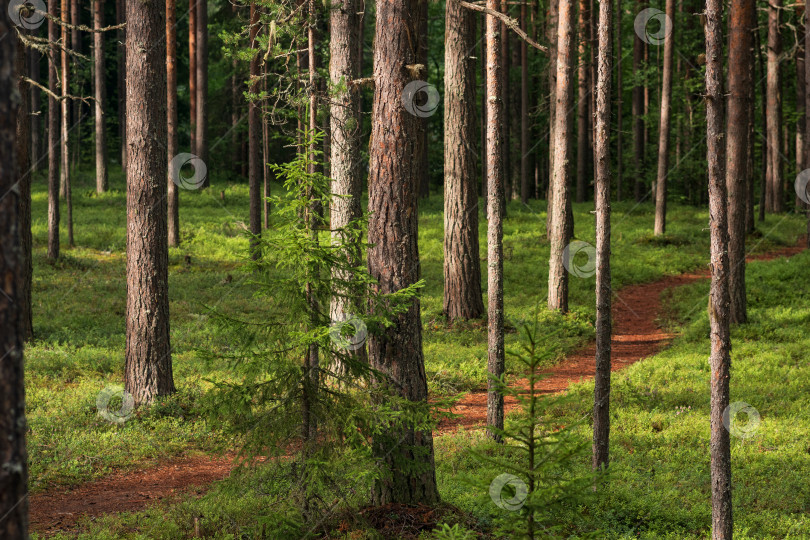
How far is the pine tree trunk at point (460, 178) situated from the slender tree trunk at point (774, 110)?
1174 centimetres

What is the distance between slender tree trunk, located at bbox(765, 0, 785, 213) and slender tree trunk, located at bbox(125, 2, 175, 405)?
18.8m

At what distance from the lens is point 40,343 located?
13.2 m

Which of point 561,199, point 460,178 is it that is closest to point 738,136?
point 561,199

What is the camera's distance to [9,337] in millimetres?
2561

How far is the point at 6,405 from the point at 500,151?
24.8 ft

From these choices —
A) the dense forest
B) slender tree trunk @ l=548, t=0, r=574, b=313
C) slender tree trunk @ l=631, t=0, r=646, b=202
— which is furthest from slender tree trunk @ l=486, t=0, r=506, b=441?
slender tree trunk @ l=631, t=0, r=646, b=202

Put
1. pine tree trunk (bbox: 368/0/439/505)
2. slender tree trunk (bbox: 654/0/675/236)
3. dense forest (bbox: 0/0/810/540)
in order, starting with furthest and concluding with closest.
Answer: slender tree trunk (bbox: 654/0/675/236)
pine tree trunk (bbox: 368/0/439/505)
dense forest (bbox: 0/0/810/540)

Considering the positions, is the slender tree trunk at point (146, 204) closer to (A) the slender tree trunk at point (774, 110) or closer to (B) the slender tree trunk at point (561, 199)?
(B) the slender tree trunk at point (561, 199)

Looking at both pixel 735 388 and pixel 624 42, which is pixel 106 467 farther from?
pixel 624 42

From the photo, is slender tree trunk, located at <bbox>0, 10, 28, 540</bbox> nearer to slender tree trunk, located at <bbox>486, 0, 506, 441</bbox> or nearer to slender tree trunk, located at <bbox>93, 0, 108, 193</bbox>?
slender tree trunk, located at <bbox>486, 0, 506, 441</bbox>

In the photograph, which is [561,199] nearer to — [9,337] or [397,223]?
[397,223]

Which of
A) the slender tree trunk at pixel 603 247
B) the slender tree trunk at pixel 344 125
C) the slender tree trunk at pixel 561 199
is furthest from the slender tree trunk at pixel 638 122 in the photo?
the slender tree trunk at pixel 603 247

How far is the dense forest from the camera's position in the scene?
5949 millimetres

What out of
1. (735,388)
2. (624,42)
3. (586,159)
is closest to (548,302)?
(735,388)
